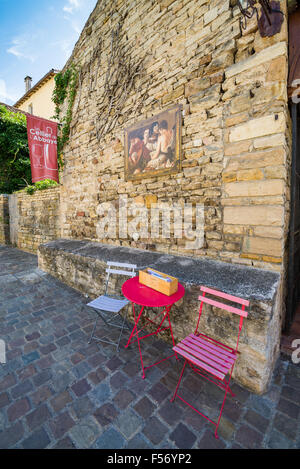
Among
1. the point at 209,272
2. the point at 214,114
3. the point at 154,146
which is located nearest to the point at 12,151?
the point at 154,146

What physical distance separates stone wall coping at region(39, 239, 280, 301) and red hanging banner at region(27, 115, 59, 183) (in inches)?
117

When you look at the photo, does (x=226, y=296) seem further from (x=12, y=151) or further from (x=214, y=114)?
(x=12, y=151)

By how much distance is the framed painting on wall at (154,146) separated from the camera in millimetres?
3195

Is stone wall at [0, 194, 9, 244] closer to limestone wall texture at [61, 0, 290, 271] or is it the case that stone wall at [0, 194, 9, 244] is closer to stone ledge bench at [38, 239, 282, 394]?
limestone wall texture at [61, 0, 290, 271]

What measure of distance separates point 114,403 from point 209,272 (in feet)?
5.39

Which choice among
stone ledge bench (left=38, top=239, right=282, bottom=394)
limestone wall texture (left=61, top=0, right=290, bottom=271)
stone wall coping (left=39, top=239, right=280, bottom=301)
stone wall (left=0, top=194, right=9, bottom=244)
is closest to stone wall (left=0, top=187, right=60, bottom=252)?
stone wall (left=0, top=194, right=9, bottom=244)

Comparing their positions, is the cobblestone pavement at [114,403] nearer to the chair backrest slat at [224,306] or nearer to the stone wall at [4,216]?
the chair backrest slat at [224,306]

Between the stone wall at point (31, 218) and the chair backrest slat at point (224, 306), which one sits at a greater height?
the stone wall at point (31, 218)

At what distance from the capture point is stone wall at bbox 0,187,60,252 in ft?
22.1

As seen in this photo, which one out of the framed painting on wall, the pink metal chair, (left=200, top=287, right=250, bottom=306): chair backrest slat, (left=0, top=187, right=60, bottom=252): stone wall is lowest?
the pink metal chair

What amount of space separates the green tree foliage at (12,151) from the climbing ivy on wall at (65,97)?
5.78m

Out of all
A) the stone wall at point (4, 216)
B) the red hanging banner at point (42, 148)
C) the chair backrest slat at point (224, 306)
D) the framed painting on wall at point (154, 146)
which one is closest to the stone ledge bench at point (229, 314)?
the chair backrest slat at point (224, 306)

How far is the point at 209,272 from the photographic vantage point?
8.22ft
